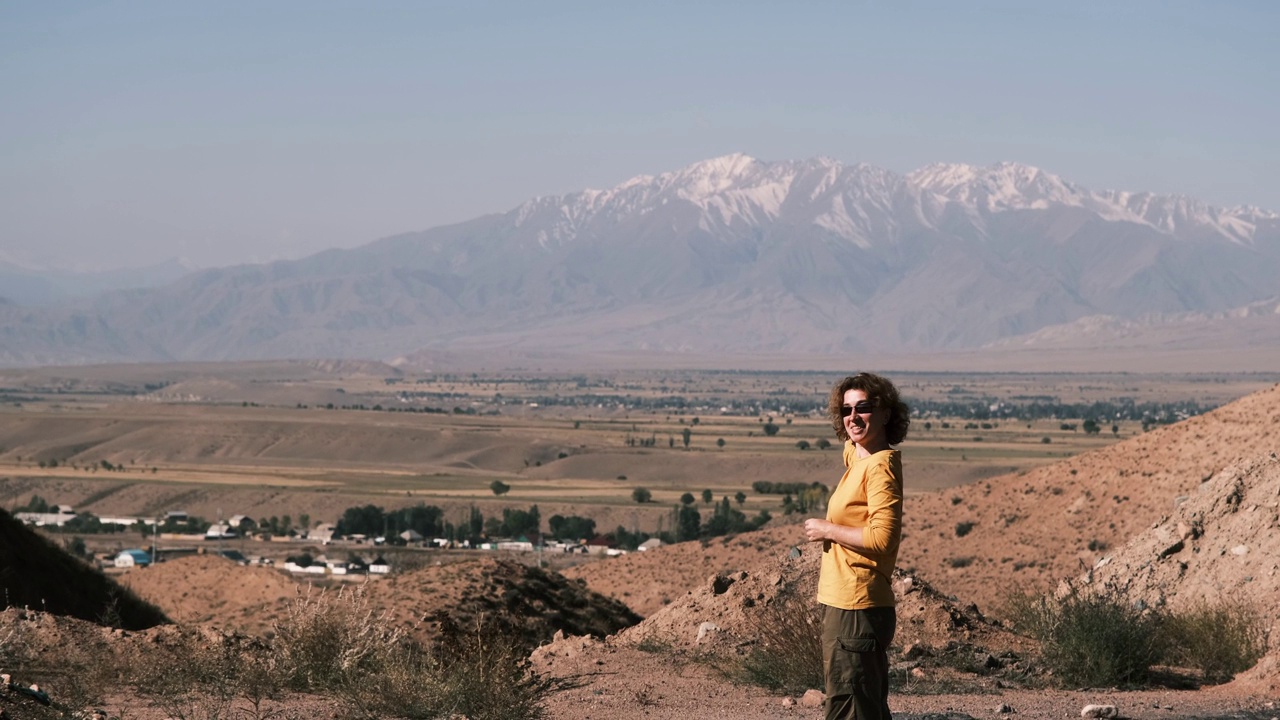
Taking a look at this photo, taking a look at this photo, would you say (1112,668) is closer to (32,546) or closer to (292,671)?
(292,671)

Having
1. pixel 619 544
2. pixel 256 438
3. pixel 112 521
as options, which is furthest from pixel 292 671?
pixel 256 438

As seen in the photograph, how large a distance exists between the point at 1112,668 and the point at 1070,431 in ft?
429

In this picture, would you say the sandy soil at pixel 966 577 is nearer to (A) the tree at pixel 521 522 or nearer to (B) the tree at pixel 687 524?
(B) the tree at pixel 687 524

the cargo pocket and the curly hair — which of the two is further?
the curly hair

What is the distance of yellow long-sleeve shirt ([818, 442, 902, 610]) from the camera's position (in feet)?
27.7

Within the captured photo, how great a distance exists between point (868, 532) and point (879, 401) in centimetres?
74

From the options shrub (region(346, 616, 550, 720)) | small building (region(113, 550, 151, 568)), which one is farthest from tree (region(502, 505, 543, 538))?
shrub (region(346, 616, 550, 720))

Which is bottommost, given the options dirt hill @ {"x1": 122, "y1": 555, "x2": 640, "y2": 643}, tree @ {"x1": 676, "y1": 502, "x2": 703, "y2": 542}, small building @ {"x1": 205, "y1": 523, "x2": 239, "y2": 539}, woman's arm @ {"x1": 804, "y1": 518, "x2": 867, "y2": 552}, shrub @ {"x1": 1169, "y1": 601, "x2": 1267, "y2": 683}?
small building @ {"x1": 205, "y1": 523, "x2": 239, "y2": 539}

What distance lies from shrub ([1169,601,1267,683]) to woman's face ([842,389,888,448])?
7730 millimetres

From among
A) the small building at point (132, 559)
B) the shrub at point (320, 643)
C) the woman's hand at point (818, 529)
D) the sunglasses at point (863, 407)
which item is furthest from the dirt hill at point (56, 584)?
the small building at point (132, 559)

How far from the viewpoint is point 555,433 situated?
137750 millimetres

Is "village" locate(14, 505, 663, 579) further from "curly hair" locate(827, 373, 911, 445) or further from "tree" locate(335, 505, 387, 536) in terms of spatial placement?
"curly hair" locate(827, 373, 911, 445)

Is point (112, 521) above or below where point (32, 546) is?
below

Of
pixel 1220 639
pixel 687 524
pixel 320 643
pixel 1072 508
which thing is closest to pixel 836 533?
pixel 320 643
